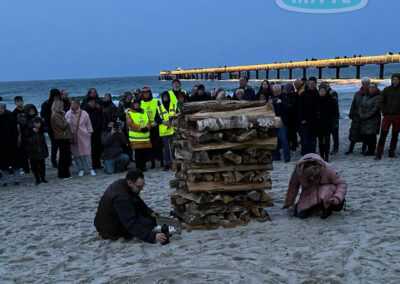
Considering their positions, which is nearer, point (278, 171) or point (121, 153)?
point (278, 171)

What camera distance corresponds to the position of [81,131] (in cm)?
942

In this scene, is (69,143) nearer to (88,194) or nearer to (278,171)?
(88,194)

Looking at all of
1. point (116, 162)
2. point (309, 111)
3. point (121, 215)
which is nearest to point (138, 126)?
point (116, 162)

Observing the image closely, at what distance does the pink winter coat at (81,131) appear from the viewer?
940 cm

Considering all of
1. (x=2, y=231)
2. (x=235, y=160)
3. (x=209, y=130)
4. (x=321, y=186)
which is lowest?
(x=2, y=231)

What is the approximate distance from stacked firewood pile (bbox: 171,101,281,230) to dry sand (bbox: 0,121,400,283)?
10.0 inches

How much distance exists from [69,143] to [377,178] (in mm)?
6347

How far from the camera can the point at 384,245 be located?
4.44m

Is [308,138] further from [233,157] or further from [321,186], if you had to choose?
[233,157]

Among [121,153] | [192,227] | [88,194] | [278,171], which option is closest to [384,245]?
[192,227]

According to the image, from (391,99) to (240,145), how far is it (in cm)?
530

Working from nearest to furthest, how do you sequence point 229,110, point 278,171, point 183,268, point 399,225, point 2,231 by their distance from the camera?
point 183,268, point 399,225, point 229,110, point 2,231, point 278,171

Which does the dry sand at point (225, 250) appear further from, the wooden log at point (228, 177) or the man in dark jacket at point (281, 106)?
the man in dark jacket at point (281, 106)

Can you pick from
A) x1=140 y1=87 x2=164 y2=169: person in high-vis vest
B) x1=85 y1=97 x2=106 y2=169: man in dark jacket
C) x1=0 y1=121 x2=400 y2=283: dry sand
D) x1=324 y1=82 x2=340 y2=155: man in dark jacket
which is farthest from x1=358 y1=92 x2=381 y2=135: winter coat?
x1=85 y1=97 x2=106 y2=169: man in dark jacket
